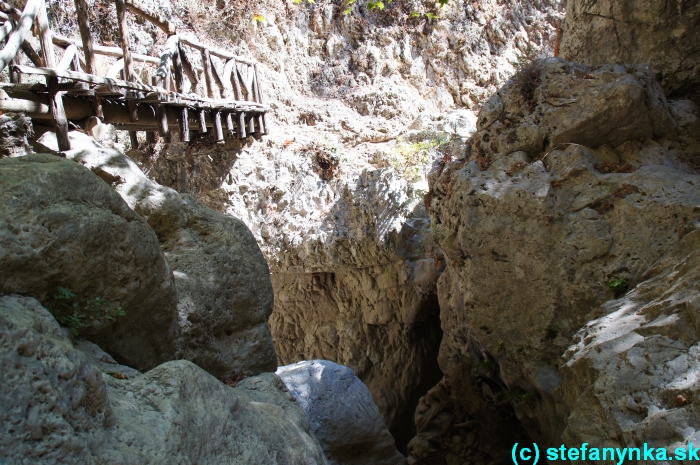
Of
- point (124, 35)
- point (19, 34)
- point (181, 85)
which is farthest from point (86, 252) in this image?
point (181, 85)

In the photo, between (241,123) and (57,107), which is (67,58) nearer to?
(57,107)

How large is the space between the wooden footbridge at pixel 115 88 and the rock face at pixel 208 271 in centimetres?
107

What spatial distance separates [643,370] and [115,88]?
652 centimetres

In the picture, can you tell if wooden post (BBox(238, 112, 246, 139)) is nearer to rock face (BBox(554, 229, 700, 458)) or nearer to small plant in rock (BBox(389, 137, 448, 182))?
small plant in rock (BBox(389, 137, 448, 182))

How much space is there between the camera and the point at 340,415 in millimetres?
6555

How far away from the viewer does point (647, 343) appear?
3.58 metres

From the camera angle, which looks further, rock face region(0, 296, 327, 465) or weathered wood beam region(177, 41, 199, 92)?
weathered wood beam region(177, 41, 199, 92)

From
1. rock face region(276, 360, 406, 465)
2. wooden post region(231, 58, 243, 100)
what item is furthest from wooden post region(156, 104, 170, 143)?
rock face region(276, 360, 406, 465)

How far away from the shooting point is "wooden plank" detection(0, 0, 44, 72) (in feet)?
18.0

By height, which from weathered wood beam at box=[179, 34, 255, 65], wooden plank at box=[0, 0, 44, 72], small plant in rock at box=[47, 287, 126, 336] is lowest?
small plant in rock at box=[47, 287, 126, 336]

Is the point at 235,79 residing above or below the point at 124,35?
above

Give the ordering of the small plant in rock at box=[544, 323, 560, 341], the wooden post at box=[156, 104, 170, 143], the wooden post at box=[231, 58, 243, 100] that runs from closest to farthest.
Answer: the small plant in rock at box=[544, 323, 560, 341], the wooden post at box=[156, 104, 170, 143], the wooden post at box=[231, 58, 243, 100]

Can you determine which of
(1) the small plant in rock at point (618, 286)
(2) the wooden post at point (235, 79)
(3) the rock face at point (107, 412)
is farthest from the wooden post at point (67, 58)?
(1) the small plant in rock at point (618, 286)

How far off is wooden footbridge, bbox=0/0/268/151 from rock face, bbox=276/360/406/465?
3.87m
